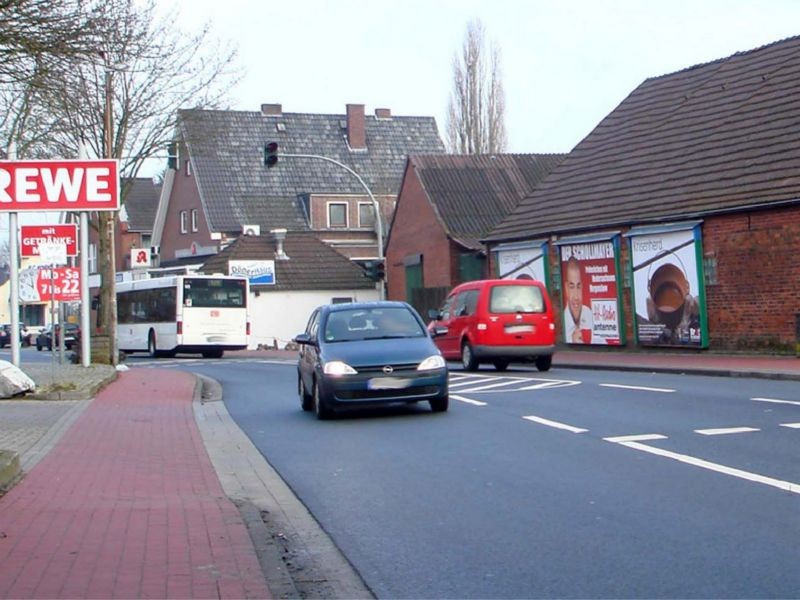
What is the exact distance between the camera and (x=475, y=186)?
46844 mm

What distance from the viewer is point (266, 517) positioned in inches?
342

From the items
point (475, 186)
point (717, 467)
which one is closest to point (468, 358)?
point (717, 467)

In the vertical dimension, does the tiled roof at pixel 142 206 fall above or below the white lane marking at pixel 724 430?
above

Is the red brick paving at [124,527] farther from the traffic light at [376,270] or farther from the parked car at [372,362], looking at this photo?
the traffic light at [376,270]

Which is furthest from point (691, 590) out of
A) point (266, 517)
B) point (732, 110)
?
point (732, 110)

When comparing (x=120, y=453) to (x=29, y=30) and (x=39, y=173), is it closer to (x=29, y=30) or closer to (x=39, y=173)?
(x=29, y=30)

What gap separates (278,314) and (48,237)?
29.9 meters

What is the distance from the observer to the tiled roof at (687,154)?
27000mm

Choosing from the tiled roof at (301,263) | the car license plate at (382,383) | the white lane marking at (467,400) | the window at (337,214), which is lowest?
the white lane marking at (467,400)

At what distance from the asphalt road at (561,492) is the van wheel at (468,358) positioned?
7.48 m

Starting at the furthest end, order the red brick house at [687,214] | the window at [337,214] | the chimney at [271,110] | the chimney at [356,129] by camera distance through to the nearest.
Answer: the chimney at [356,129] → the chimney at [271,110] → the window at [337,214] → the red brick house at [687,214]

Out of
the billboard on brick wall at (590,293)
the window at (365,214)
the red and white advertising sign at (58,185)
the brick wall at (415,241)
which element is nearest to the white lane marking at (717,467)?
the red and white advertising sign at (58,185)

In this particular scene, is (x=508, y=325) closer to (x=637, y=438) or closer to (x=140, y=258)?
(x=637, y=438)

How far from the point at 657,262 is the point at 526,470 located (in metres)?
19.8
